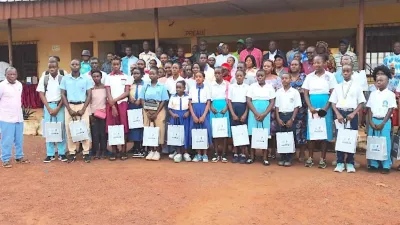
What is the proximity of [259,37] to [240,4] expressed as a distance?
199cm

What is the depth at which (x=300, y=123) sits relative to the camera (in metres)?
6.43

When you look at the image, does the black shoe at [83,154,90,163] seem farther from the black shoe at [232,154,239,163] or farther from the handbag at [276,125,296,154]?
the handbag at [276,125,296,154]

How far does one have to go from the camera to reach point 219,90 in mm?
6672

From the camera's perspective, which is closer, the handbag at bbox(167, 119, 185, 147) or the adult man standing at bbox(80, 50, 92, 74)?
the handbag at bbox(167, 119, 185, 147)

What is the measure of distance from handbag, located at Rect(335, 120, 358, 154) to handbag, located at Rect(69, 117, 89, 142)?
13.2 ft

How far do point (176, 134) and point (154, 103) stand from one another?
646mm

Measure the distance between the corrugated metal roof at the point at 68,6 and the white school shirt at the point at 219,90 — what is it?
2.25 meters

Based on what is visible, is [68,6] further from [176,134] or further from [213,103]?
[213,103]

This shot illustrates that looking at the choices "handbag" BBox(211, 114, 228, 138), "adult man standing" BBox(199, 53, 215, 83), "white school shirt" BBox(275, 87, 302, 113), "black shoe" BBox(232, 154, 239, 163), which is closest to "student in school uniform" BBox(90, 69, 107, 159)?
"adult man standing" BBox(199, 53, 215, 83)

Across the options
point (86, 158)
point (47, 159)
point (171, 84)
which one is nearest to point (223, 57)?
point (171, 84)

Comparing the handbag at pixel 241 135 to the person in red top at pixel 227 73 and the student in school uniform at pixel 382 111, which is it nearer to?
the person in red top at pixel 227 73

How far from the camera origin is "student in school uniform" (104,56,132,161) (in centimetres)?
695

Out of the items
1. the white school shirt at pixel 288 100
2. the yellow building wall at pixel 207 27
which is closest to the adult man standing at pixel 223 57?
the white school shirt at pixel 288 100

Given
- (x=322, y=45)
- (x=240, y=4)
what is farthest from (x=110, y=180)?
(x=240, y=4)
